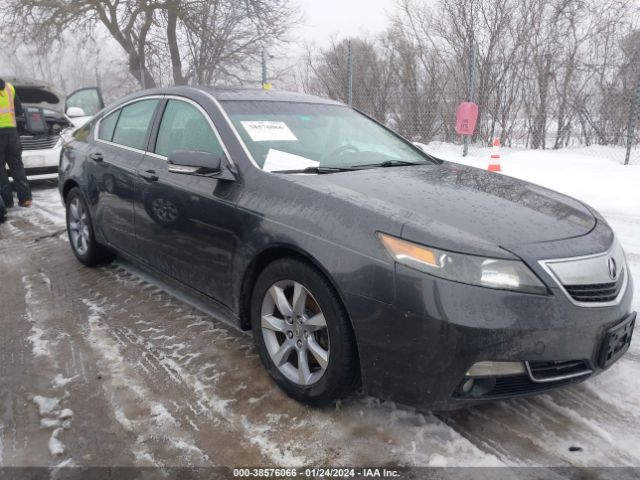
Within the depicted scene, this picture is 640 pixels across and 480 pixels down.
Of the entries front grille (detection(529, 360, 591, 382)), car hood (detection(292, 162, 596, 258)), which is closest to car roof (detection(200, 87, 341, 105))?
car hood (detection(292, 162, 596, 258))

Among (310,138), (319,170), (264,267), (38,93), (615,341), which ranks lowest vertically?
(615,341)

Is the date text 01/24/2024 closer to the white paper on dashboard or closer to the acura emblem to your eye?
the acura emblem

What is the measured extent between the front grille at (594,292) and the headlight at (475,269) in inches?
6.3

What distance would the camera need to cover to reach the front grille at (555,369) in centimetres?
199

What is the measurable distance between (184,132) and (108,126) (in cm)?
139

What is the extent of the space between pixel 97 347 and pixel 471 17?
11.6 metres

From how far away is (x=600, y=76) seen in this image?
999 centimetres

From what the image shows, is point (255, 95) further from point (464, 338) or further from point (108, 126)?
point (464, 338)

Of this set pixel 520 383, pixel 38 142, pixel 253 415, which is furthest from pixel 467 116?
pixel 253 415

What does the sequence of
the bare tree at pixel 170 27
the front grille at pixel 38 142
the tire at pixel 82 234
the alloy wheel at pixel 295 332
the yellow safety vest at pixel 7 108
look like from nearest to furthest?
the alloy wheel at pixel 295 332 → the tire at pixel 82 234 → the yellow safety vest at pixel 7 108 → the front grille at pixel 38 142 → the bare tree at pixel 170 27

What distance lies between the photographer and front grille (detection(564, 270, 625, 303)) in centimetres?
201

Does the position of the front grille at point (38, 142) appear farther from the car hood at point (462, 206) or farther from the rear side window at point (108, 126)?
the car hood at point (462, 206)

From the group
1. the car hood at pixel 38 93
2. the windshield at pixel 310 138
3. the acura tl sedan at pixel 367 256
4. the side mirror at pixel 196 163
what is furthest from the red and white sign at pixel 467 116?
the side mirror at pixel 196 163

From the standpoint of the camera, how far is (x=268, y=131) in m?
2.98
